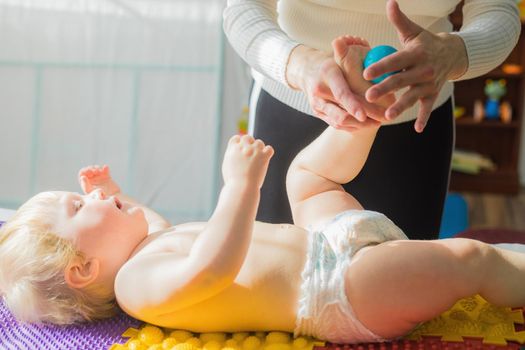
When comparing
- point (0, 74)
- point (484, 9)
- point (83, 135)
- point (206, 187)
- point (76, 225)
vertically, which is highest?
point (484, 9)

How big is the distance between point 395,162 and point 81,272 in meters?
0.63

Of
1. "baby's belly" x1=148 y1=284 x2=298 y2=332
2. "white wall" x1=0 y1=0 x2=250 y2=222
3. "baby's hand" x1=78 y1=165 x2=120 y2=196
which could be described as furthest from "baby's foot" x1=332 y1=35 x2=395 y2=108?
"white wall" x1=0 y1=0 x2=250 y2=222

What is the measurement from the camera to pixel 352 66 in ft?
3.21

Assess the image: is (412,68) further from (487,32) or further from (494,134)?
(494,134)

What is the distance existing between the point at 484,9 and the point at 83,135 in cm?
A: 195

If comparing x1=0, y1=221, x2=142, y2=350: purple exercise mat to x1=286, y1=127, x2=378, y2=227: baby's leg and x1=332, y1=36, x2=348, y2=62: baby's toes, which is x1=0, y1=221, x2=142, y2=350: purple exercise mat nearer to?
x1=286, y1=127, x2=378, y2=227: baby's leg

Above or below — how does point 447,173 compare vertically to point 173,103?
above

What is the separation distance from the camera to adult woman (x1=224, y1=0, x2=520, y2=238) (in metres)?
0.98

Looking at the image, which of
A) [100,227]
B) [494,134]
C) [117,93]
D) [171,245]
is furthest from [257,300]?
[494,134]

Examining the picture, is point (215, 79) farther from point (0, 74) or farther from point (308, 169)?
point (308, 169)

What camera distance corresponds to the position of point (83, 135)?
109 inches

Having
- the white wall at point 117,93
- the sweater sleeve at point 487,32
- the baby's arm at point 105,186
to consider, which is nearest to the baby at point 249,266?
the baby's arm at point 105,186

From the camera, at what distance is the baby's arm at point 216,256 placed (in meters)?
0.95

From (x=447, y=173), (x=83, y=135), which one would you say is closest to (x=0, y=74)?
(x=83, y=135)
